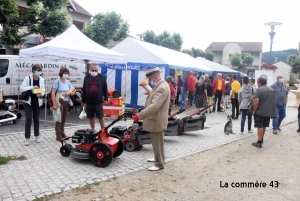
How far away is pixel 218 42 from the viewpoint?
66.1 metres

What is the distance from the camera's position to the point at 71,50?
28.2ft

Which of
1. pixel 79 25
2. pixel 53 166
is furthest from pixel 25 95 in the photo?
pixel 79 25

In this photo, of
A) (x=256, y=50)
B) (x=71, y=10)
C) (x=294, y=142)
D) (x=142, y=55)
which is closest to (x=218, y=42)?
(x=256, y=50)

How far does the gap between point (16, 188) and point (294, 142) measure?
274 inches

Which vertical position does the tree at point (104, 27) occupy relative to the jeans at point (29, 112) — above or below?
above

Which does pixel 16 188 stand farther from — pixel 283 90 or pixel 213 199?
pixel 283 90

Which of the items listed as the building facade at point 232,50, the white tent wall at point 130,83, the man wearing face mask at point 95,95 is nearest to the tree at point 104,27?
the white tent wall at point 130,83

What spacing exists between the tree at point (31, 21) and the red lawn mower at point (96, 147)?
34.2 feet

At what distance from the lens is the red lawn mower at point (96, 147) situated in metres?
4.84

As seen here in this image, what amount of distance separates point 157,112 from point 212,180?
1.46m

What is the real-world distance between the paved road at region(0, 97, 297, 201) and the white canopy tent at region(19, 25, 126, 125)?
2411mm

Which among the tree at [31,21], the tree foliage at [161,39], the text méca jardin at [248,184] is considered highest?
the tree foliage at [161,39]

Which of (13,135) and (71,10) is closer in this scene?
(13,135)

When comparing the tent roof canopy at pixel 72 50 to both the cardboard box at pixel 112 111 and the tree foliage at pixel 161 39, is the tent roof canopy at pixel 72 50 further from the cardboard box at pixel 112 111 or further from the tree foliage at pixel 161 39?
the tree foliage at pixel 161 39
